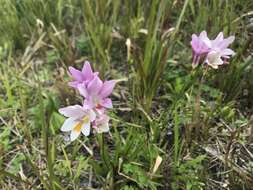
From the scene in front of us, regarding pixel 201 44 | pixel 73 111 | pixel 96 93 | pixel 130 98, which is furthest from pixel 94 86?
pixel 130 98

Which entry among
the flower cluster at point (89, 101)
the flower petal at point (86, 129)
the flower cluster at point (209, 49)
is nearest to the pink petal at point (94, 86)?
the flower cluster at point (89, 101)

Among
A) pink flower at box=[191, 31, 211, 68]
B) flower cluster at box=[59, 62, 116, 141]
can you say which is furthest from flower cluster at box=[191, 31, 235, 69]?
flower cluster at box=[59, 62, 116, 141]

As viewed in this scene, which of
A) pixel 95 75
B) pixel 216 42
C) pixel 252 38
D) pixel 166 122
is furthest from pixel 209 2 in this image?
pixel 95 75

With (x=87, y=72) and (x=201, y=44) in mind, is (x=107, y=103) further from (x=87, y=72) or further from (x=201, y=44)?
(x=201, y=44)

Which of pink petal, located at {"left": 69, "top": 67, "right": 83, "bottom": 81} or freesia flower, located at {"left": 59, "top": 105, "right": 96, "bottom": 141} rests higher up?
pink petal, located at {"left": 69, "top": 67, "right": 83, "bottom": 81}

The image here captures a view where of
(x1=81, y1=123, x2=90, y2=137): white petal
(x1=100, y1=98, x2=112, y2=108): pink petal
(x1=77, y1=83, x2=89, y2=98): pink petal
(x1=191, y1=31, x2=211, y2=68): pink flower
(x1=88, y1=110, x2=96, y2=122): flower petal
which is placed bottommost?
(x1=81, y1=123, x2=90, y2=137): white petal

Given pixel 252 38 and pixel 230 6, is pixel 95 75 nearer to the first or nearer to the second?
pixel 252 38

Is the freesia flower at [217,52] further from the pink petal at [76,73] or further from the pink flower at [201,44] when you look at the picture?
the pink petal at [76,73]

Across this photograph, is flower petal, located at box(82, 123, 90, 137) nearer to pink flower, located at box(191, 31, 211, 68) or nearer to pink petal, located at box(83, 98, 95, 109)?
pink petal, located at box(83, 98, 95, 109)
